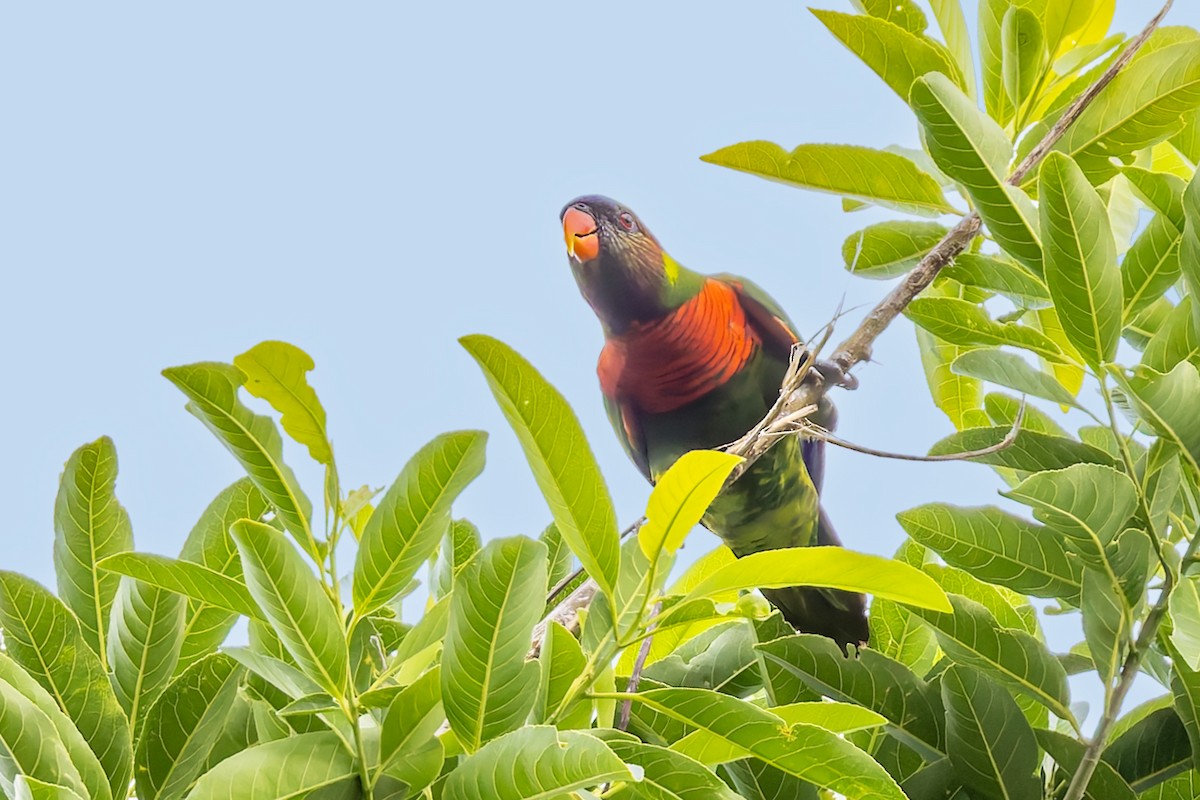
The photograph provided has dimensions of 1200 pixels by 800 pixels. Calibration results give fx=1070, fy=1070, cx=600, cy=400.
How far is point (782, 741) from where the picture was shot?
18.0 inches

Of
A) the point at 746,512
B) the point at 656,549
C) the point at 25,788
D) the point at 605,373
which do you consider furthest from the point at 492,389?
the point at 605,373

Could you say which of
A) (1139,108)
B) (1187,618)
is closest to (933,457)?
(1187,618)

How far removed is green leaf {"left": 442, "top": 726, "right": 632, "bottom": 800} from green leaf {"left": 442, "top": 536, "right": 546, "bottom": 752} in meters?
0.02

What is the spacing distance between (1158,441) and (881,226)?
29 cm

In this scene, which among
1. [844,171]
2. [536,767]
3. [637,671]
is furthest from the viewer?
[844,171]

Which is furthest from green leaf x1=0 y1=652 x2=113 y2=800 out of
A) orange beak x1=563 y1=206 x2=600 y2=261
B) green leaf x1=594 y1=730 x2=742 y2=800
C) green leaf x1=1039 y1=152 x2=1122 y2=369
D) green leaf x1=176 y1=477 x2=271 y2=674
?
orange beak x1=563 y1=206 x2=600 y2=261

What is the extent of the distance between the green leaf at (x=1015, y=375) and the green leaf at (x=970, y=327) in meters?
0.02

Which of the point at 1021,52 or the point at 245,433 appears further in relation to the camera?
the point at 1021,52

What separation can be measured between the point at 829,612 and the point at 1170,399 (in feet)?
1.42

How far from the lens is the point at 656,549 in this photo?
0.46 m

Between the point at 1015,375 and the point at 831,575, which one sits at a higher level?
the point at 1015,375

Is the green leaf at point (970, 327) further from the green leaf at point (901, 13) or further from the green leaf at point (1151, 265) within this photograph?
the green leaf at point (901, 13)

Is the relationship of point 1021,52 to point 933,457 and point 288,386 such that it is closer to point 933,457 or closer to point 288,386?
point 933,457

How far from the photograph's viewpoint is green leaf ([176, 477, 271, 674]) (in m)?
0.57
